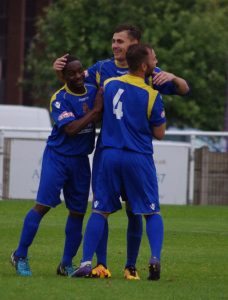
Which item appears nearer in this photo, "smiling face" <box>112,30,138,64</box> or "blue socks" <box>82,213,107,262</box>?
"blue socks" <box>82,213,107,262</box>

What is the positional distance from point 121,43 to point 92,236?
166 centimetres

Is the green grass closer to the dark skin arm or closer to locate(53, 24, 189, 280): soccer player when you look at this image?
locate(53, 24, 189, 280): soccer player

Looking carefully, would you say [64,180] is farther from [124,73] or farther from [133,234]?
[124,73]

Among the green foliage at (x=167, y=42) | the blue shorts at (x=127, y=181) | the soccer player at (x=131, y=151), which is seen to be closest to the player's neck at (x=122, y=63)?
the soccer player at (x=131, y=151)

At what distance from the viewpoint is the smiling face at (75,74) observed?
11.8 meters

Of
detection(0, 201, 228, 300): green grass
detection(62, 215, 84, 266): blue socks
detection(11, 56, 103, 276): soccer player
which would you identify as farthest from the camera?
detection(62, 215, 84, 266): blue socks

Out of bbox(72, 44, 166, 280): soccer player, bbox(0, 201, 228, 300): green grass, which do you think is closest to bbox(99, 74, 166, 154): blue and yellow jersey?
bbox(72, 44, 166, 280): soccer player

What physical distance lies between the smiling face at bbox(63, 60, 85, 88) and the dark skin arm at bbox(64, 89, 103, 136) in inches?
8.8

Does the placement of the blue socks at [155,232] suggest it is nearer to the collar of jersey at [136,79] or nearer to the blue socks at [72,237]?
the blue socks at [72,237]

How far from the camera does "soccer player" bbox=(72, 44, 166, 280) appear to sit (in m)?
11.4

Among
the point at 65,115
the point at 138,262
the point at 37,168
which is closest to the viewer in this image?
the point at 65,115

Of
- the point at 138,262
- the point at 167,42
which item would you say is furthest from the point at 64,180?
the point at 167,42

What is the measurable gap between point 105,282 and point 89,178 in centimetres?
115

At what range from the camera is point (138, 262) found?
13.6 metres
